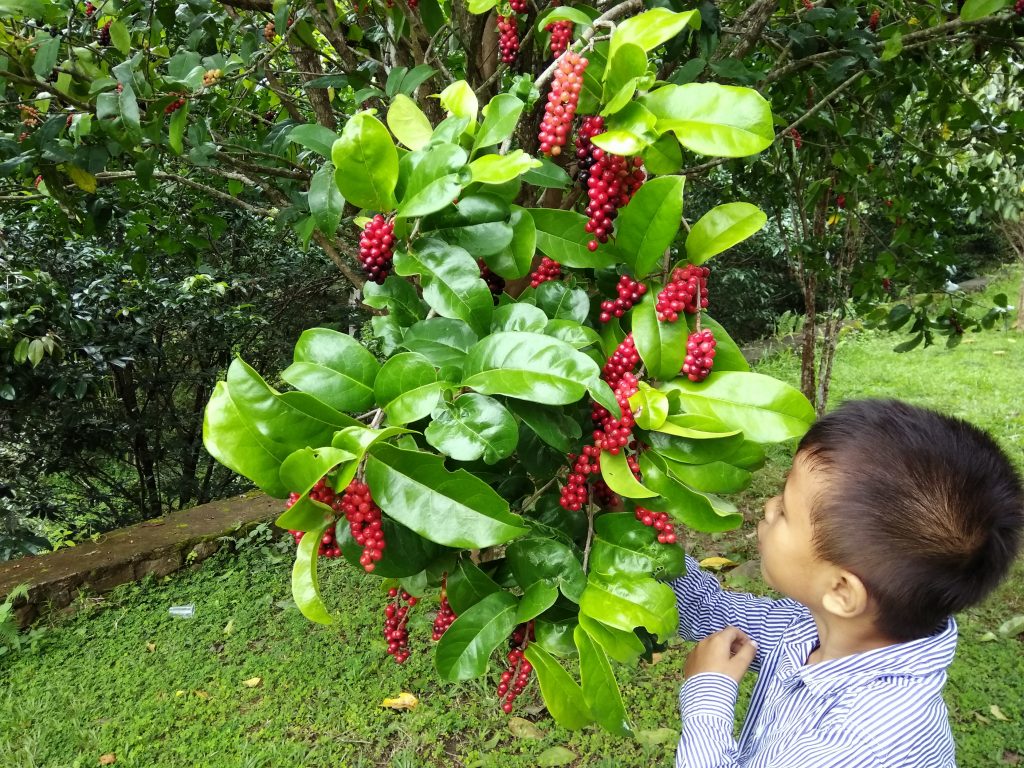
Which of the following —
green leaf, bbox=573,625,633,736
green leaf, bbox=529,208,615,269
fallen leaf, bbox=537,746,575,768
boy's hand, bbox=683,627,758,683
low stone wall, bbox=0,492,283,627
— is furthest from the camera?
low stone wall, bbox=0,492,283,627

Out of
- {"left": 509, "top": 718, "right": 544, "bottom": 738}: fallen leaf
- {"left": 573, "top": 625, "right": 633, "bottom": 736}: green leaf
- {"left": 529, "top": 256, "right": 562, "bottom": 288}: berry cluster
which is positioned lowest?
{"left": 509, "top": 718, "right": 544, "bottom": 738}: fallen leaf

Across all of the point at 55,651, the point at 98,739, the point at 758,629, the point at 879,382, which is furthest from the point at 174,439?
the point at 879,382

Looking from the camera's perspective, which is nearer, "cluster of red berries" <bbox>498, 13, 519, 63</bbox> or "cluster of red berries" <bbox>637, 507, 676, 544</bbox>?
"cluster of red berries" <bbox>637, 507, 676, 544</bbox>

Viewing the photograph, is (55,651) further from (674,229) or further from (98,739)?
(674,229)

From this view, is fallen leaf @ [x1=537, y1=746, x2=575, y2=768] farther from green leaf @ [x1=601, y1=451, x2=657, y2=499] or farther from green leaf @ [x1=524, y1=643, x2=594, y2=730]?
green leaf @ [x1=601, y1=451, x2=657, y2=499]

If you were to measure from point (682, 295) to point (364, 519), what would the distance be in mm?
383

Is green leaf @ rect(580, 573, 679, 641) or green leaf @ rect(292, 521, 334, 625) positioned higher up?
green leaf @ rect(292, 521, 334, 625)

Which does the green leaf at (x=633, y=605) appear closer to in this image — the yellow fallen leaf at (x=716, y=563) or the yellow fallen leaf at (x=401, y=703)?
the yellow fallen leaf at (x=401, y=703)

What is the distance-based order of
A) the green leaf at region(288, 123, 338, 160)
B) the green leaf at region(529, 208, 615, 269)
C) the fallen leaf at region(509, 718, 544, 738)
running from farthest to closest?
the fallen leaf at region(509, 718, 544, 738) → the green leaf at region(288, 123, 338, 160) → the green leaf at region(529, 208, 615, 269)

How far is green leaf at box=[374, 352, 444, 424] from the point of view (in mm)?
613

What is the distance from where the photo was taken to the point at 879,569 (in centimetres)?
93

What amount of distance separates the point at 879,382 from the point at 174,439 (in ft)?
16.8

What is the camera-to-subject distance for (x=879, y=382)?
569cm

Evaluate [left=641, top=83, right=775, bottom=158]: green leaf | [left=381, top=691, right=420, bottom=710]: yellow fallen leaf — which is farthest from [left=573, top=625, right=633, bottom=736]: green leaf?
[left=381, top=691, right=420, bottom=710]: yellow fallen leaf
